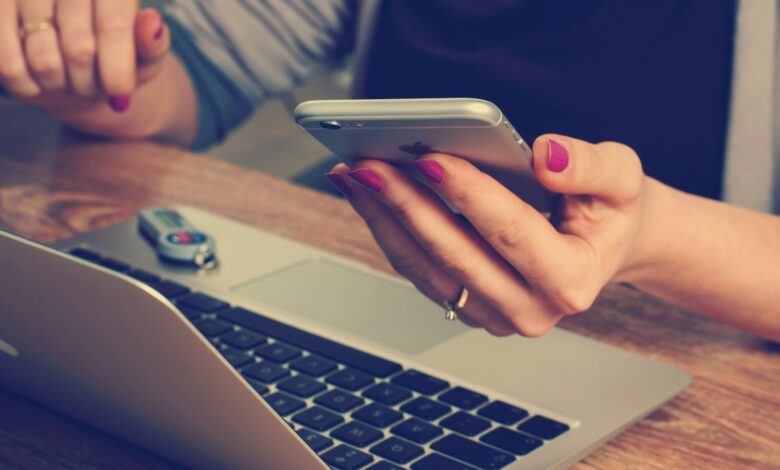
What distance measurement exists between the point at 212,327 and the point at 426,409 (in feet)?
0.50

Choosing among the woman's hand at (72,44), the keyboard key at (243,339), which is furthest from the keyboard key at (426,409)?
the woman's hand at (72,44)

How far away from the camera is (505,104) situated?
1.09 meters

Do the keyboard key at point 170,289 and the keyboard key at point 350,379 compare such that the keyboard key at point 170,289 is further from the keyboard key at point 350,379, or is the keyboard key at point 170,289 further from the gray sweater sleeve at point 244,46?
the gray sweater sleeve at point 244,46

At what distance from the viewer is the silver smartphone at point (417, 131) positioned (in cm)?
44

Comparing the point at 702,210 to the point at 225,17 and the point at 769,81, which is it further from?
the point at 225,17

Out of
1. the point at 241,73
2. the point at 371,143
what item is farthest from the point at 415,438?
the point at 241,73

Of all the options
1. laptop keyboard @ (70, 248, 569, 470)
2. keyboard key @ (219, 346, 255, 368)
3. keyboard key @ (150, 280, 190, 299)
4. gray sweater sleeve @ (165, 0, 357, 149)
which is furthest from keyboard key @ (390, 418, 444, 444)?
gray sweater sleeve @ (165, 0, 357, 149)

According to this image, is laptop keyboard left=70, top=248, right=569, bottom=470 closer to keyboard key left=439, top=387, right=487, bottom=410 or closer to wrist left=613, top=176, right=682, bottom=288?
keyboard key left=439, top=387, right=487, bottom=410

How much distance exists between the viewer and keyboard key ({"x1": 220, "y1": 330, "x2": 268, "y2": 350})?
1.97 ft

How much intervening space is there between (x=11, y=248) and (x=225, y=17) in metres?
0.77

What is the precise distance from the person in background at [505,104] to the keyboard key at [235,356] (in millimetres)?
100

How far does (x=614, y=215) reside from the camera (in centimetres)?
57

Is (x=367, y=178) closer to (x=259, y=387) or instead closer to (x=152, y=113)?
(x=259, y=387)

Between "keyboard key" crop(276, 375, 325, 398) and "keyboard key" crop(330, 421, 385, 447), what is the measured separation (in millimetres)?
39
